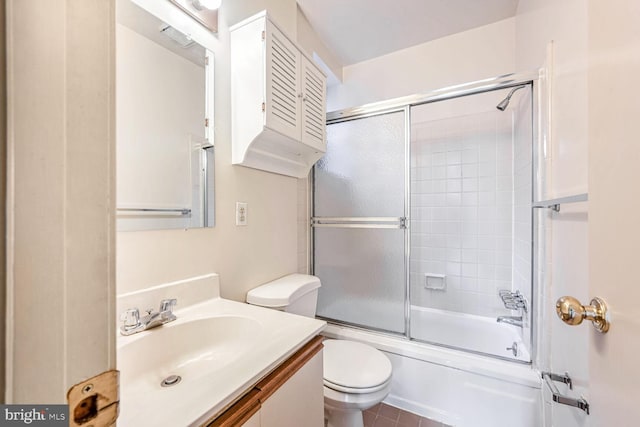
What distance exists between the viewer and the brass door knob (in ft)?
1.58

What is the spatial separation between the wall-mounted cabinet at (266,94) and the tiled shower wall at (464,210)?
1.30 m

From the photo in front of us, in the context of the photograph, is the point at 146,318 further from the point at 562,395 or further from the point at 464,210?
the point at 464,210

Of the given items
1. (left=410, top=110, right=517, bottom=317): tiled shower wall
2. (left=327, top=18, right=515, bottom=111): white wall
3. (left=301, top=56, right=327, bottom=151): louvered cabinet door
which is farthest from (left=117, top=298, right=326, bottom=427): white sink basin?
(left=327, top=18, right=515, bottom=111): white wall

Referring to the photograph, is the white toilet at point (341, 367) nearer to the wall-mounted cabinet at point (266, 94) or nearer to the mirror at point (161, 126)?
the mirror at point (161, 126)

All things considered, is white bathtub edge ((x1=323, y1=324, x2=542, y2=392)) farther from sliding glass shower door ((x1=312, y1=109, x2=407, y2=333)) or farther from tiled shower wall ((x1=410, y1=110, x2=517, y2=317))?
tiled shower wall ((x1=410, y1=110, x2=517, y2=317))

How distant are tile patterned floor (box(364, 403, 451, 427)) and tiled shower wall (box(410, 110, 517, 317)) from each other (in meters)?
0.85

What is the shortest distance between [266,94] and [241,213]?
590mm

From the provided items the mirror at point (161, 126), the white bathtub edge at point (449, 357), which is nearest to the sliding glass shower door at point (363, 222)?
the white bathtub edge at point (449, 357)

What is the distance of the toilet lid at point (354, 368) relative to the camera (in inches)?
47.3

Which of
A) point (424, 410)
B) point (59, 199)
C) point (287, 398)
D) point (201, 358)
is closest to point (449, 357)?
point (424, 410)

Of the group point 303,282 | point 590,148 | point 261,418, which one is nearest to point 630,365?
point 590,148

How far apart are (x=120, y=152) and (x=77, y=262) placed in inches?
30.3

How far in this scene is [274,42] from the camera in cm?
126

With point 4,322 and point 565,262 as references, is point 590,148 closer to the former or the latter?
point 565,262
